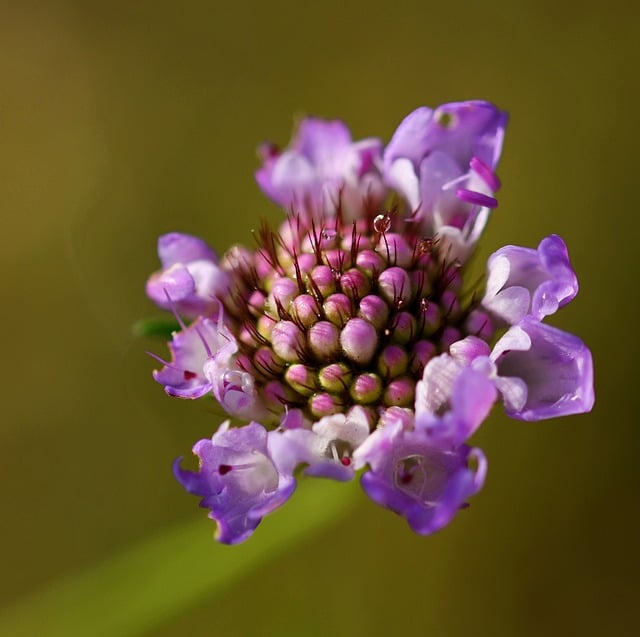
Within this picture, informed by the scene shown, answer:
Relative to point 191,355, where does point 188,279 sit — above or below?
above

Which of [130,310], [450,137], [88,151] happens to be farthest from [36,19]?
[450,137]

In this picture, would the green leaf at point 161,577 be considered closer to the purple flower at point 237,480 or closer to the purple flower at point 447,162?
the purple flower at point 237,480

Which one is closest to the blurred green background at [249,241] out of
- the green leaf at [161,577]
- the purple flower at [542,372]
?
the green leaf at [161,577]

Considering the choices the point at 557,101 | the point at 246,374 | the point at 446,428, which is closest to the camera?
the point at 446,428

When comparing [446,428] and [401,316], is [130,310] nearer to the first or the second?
[401,316]

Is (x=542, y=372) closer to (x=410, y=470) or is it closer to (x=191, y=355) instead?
(x=410, y=470)

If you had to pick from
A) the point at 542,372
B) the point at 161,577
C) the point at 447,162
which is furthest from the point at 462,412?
the point at 161,577
